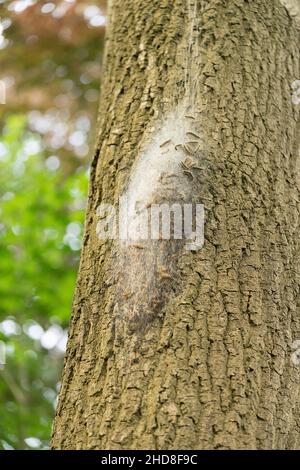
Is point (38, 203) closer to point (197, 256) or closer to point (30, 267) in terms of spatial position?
point (30, 267)

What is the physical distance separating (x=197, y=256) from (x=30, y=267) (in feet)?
9.37

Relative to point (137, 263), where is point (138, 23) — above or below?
above

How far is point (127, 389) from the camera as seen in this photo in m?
1.67

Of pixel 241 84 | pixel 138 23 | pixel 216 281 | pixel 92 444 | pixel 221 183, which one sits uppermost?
pixel 138 23

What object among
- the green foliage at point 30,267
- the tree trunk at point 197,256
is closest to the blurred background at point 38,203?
Result: the green foliage at point 30,267

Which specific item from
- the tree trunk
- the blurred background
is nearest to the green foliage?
the blurred background

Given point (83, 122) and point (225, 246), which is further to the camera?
point (83, 122)

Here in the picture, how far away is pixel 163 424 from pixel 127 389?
0.46ft

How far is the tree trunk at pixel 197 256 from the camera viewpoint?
165 cm

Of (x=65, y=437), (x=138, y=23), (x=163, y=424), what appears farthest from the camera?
(x=138, y=23)

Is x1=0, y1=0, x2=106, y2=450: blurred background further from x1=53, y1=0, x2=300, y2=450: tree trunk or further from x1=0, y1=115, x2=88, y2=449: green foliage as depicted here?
x1=53, y1=0, x2=300, y2=450: tree trunk

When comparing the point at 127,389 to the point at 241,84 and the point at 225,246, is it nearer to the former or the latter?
the point at 225,246

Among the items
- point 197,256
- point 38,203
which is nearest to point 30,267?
point 38,203

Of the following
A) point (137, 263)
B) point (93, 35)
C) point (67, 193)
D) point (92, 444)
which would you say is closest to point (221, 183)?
point (137, 263)
